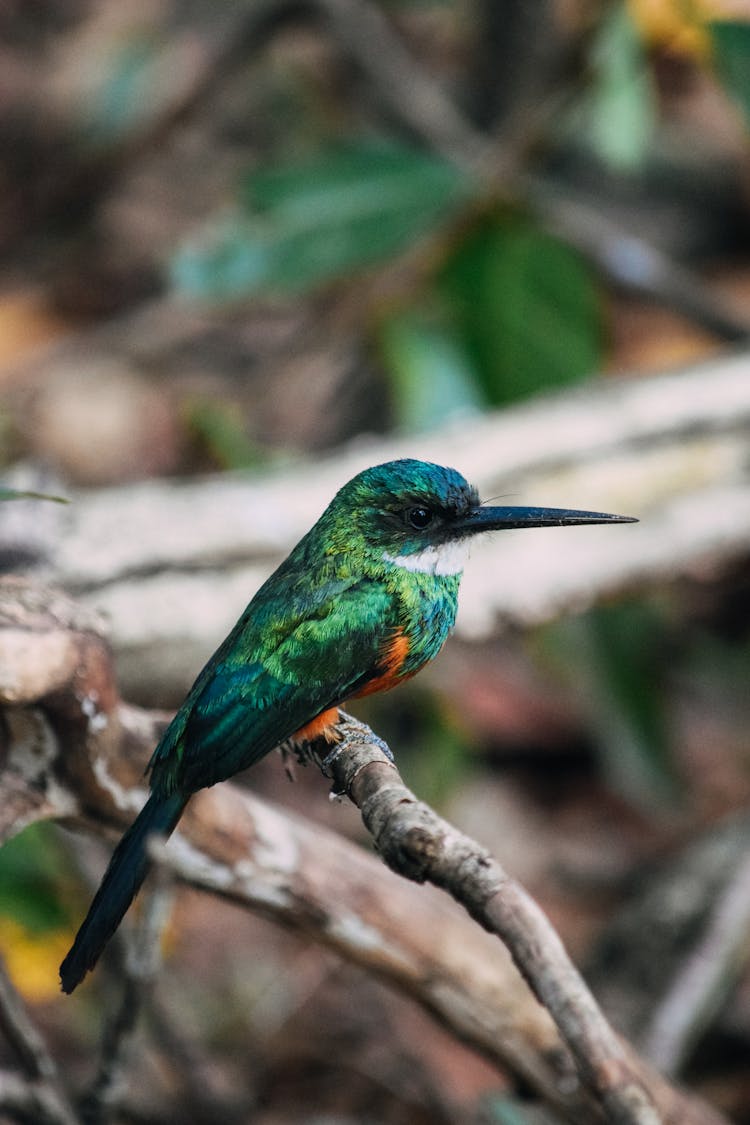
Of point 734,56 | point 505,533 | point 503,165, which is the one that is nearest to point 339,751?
point 505,533

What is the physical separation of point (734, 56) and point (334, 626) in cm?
201

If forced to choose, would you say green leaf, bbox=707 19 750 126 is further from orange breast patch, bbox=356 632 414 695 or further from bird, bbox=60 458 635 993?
orange breast patch, bbox=356 632 414 695

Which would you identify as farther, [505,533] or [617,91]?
[617,91]

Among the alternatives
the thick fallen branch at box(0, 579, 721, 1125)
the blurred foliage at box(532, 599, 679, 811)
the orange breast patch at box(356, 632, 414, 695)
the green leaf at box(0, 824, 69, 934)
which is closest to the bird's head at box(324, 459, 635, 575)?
the orange breast patch at box(356, 632, 414, 695)

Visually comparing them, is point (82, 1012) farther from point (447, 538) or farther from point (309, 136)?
point (309, 136)

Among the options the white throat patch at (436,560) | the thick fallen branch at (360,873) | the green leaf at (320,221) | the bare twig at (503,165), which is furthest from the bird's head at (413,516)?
the bare twig at (503,165)

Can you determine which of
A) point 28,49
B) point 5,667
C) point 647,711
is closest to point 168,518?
point 5,667

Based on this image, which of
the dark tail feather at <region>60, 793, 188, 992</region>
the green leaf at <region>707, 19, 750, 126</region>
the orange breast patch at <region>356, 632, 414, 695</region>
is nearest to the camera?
the dark tail feather at <region>60, 793, 188, 992</region>

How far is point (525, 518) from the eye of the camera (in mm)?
1359

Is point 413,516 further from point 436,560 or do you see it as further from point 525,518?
point 525,518

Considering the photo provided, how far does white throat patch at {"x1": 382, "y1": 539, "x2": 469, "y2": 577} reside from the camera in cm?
154

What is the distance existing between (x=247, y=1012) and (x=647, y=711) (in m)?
1.15

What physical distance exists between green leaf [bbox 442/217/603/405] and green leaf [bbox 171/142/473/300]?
0.19 m

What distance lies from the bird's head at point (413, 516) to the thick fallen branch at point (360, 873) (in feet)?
0.89
